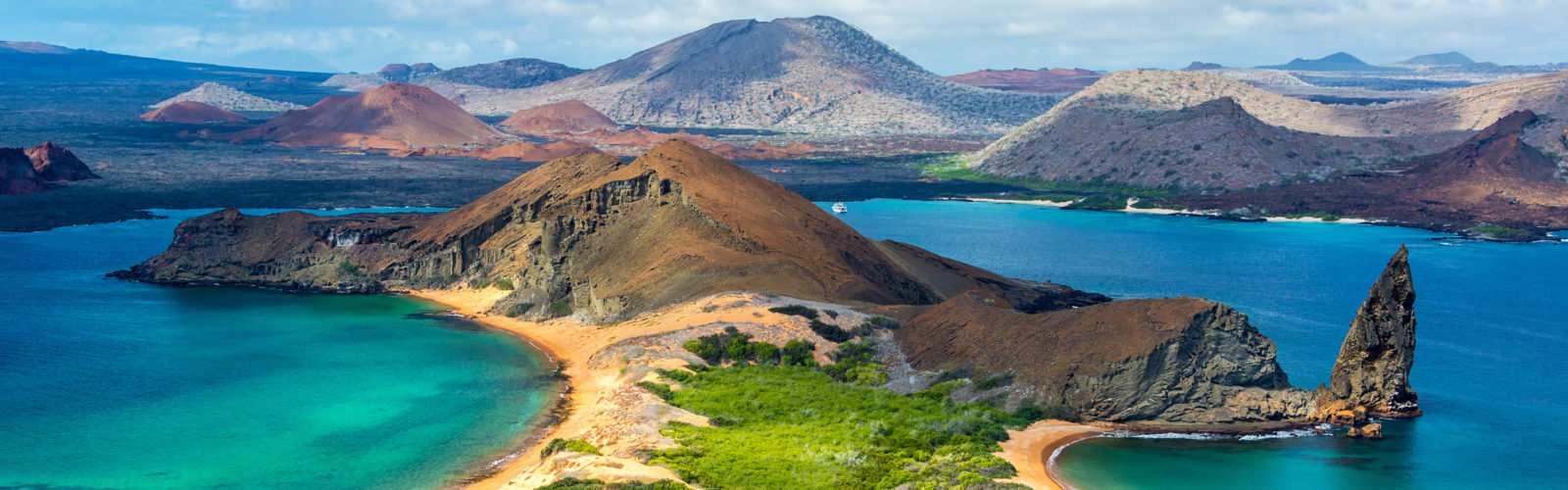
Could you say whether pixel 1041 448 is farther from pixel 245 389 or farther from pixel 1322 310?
pixel 1322 310

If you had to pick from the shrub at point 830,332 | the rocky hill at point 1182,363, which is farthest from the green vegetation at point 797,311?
the rocky hill at point 1182,363

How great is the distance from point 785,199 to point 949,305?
2669 centimetres

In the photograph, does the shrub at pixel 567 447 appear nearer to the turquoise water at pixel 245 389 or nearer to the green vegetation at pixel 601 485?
the turquoise water at pixel 245 389

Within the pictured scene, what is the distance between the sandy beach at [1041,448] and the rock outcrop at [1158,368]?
1.53m

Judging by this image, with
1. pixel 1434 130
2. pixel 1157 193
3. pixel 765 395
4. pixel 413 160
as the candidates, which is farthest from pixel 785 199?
pixel 1434 130

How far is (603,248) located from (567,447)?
36655 millimetres

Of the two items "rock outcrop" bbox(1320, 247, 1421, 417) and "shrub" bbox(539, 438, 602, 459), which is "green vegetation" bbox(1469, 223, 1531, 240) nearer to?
"rock outcrop" bbox(1320, 247, 1421, 417)

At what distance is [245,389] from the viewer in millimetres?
53719

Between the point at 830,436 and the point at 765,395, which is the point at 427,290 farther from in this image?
the point at 830,436

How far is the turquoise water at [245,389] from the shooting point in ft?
138

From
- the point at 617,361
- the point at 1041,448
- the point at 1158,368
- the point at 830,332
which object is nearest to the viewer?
the point at 1041,448

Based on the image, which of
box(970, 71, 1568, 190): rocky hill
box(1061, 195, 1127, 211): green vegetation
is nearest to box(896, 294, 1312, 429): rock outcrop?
box(1061, 195, 1127, 211): green vegetation

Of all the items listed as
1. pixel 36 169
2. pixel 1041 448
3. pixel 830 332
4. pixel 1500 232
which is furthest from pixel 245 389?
pixel 1500 232

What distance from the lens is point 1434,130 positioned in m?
196
